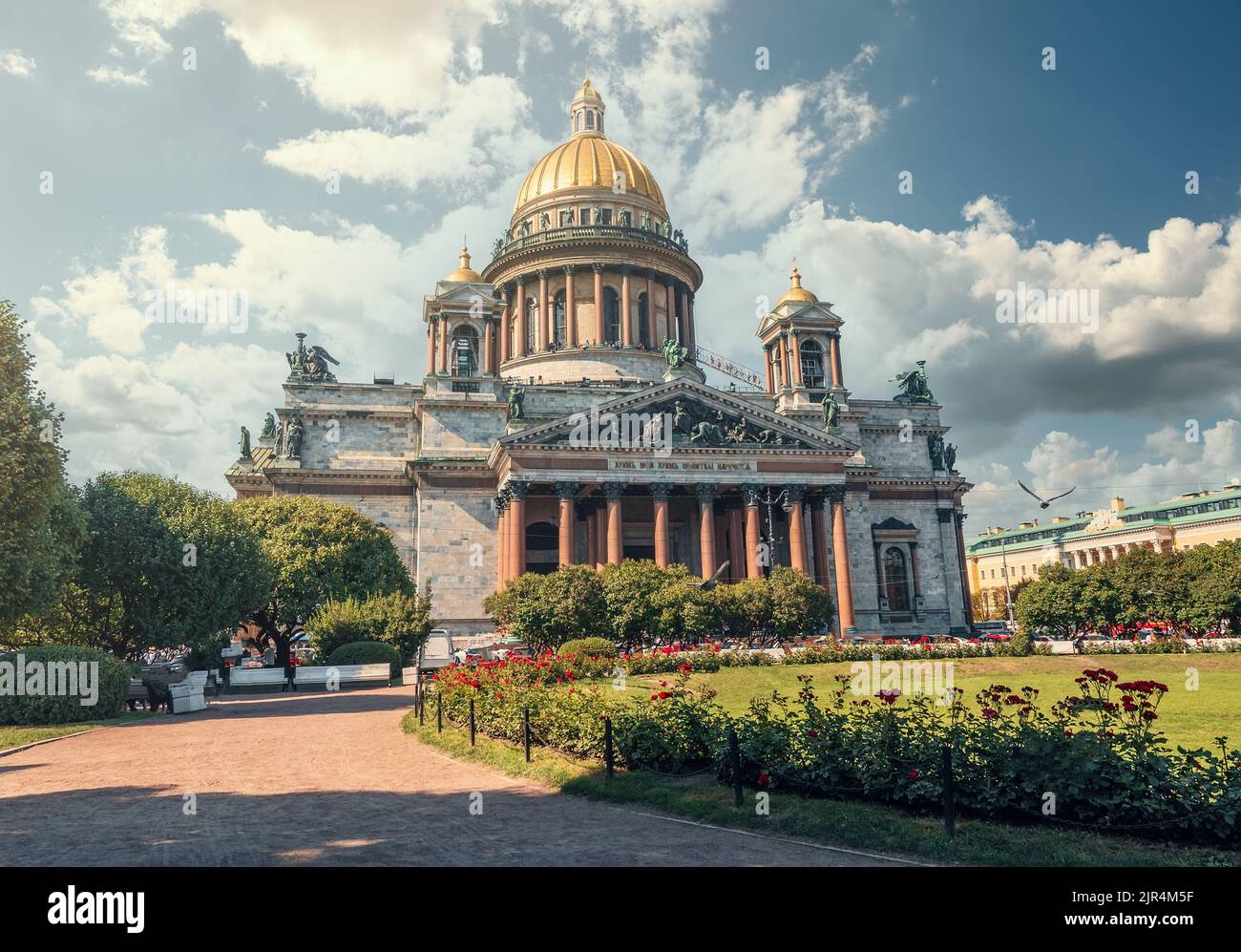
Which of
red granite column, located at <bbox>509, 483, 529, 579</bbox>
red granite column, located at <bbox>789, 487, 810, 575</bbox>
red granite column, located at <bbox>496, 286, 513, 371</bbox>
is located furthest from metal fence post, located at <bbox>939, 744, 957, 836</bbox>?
red granite column, located at <bbox>496, 286, 513, 371</bbox>

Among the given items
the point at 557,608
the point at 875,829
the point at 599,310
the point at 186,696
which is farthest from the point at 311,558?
the point at 875,829

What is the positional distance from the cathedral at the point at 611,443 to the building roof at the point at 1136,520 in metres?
52.2

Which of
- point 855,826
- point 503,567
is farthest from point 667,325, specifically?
point 855,826

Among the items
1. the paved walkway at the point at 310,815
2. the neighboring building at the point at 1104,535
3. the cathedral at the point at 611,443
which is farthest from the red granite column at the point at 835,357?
the paved walkway at the point at 310,815

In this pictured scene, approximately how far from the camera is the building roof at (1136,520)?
10494 centimetres

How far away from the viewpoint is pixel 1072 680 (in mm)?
25875

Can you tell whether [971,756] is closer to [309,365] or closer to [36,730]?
[36,730]

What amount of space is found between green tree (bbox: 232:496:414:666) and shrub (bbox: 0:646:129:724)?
14810 mm

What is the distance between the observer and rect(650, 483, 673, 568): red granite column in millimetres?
46750

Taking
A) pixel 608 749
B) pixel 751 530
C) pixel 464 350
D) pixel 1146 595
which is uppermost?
pixel 464 350

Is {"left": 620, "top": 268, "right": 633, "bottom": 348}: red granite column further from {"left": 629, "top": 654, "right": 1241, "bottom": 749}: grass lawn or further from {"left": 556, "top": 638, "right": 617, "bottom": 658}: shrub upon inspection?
{"left": 629, "top": 654, "right": 1241, "bottom": 749}: grass lawn

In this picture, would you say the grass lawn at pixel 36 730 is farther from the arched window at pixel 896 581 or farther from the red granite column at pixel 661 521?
the arched window at pixel 896 581

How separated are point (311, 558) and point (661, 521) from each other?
62.5 ft

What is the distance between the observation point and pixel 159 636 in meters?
29.8
